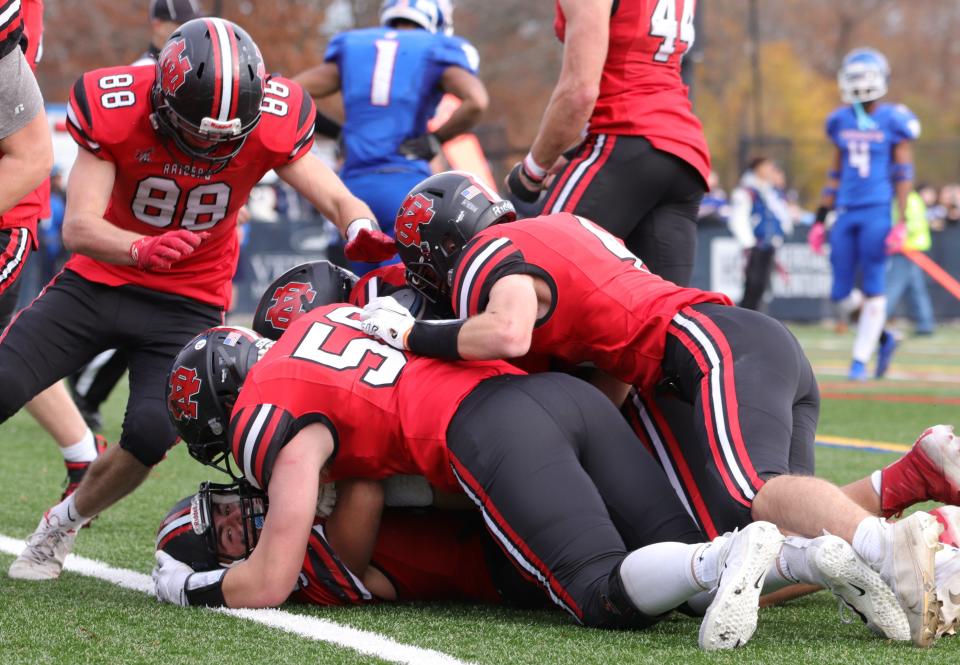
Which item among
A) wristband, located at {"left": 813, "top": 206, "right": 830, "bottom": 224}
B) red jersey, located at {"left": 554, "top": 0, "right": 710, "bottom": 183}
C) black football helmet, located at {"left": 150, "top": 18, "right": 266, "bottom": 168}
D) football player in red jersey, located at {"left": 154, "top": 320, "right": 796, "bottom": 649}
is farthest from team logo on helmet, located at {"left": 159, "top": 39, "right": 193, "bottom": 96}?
wristband, located at {"left": 813, "top": 206, "right": 830, "bottom": 224}

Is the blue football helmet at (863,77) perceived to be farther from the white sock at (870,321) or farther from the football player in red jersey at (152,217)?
the football player in red jersey at (152,217)

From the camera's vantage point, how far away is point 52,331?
13.3 ft

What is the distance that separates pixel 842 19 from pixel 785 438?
40047mm

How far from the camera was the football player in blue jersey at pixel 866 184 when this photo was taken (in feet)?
30.3

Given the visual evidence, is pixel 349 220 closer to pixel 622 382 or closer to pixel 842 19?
pixel 622 382

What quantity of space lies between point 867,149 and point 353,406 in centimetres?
703

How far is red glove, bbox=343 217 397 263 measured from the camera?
4094 mm

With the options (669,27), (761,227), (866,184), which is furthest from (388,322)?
(761,227)

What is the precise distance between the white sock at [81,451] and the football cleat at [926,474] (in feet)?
8.91

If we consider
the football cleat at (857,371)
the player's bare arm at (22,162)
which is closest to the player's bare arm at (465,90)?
the player's bare arm at (22,162)

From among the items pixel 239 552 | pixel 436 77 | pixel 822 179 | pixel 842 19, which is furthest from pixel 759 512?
pixel 842 19

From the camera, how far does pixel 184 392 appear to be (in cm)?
339

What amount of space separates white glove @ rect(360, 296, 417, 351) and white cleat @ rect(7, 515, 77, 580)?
3.82 feet

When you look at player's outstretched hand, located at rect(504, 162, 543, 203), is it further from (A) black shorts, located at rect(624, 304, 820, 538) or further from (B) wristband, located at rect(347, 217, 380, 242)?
(A) black shorts, located at rect(624, 304, 820, 538)
